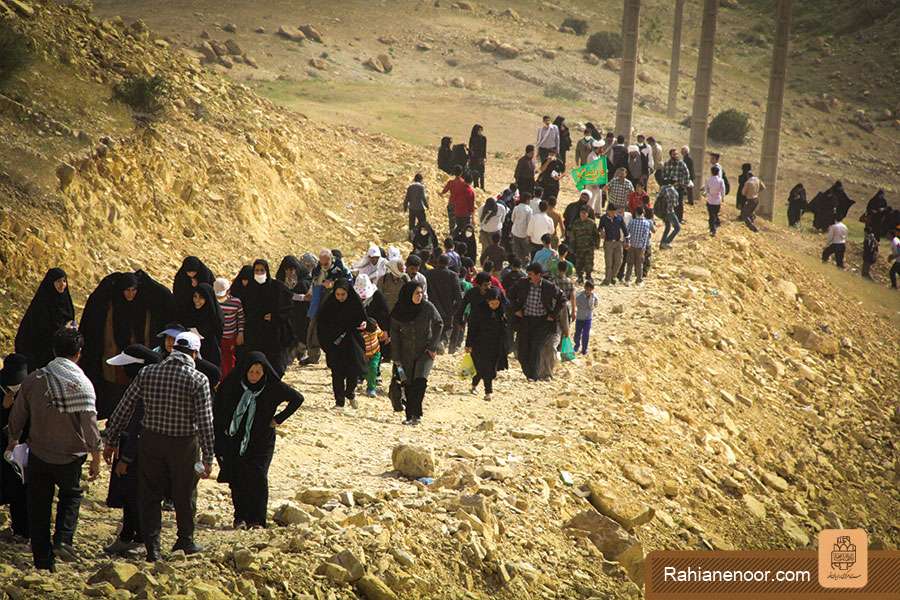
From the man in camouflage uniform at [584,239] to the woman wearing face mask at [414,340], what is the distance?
19.1ft

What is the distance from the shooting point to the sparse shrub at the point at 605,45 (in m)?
54.0

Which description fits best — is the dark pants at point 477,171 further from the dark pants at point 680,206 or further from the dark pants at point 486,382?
the dark pants at point 486,382

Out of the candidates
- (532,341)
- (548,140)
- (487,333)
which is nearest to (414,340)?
(487,333)

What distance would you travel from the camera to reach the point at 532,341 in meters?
13.5

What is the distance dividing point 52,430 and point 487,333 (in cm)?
598

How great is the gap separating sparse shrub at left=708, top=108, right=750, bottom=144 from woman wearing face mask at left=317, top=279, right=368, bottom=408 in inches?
1401

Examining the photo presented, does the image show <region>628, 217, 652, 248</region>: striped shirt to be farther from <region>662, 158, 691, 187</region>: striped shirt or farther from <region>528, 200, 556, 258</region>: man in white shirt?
<region>662, 158, 691, 187</region>: striped shirt

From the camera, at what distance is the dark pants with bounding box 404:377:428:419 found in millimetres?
11641

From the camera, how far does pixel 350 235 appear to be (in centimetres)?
2058

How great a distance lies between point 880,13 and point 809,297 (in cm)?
4517

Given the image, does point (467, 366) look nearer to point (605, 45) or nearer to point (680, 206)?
point (680, 206)

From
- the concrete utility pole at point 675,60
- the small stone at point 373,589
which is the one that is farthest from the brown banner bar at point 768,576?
the concrete utility pole at point 675,60

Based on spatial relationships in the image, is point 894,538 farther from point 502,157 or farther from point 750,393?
point 502,157

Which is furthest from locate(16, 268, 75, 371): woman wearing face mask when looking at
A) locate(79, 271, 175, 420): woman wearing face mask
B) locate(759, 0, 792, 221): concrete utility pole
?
locate(759, 0, 792, 221): concrete utility pole
